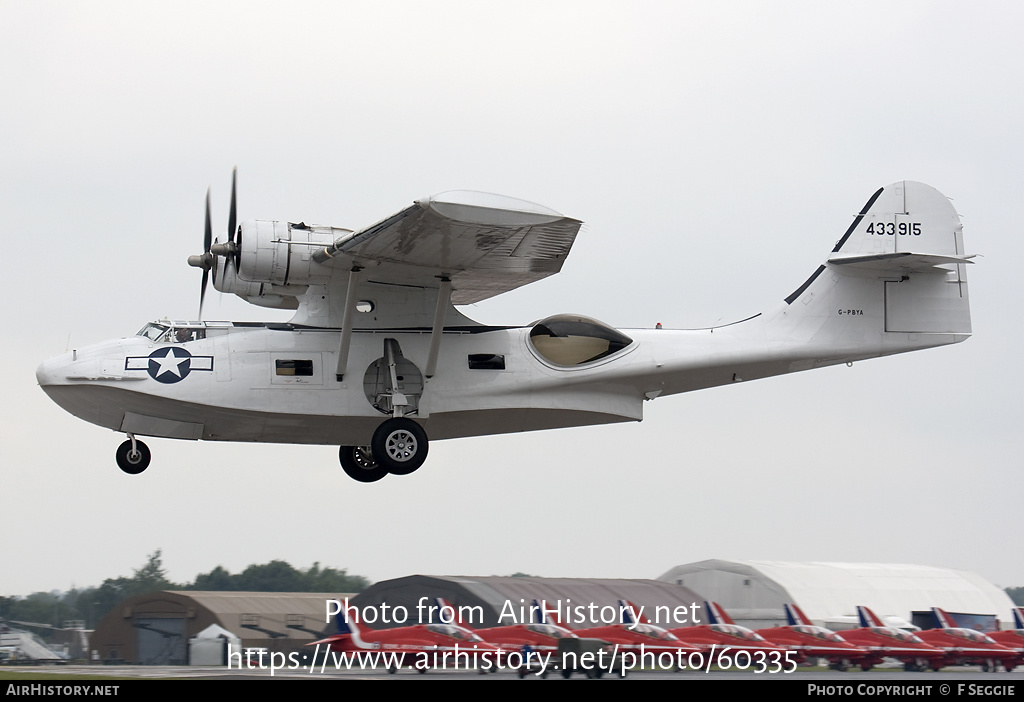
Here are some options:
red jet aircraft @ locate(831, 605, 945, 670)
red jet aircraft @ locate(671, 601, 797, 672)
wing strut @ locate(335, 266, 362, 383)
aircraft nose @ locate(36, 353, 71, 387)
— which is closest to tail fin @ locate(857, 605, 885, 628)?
red jet aircraft @ locate(831, 605, 945, 670)

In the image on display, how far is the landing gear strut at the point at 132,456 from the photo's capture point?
48.0ft

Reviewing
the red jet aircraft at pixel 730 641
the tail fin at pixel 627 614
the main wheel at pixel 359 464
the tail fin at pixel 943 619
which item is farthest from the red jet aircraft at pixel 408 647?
the tail fin at pixel 943 619

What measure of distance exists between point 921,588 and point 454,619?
747cm

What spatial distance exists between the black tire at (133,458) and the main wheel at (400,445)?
111 inches

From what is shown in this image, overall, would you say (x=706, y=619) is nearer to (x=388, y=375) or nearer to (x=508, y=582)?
(x=508, y=582)

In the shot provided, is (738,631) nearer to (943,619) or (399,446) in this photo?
→ (943,619)

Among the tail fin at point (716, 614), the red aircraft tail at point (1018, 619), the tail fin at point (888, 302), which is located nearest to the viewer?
the tail fin at point (888, 302)

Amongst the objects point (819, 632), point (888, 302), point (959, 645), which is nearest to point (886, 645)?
point (819, 632)

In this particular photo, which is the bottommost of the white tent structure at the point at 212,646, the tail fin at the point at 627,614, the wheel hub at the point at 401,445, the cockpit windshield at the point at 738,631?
the white tent structure at the point at 212,646

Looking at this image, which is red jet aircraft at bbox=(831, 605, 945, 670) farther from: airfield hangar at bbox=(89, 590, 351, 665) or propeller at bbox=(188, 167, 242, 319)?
propeller at bbox=(188, 167, 242, 319)

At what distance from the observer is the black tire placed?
48.0 feet

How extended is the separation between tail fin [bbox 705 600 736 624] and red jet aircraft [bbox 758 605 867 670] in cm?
104

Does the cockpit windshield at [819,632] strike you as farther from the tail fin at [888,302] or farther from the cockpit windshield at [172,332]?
the cockpit windshield at [172,332]

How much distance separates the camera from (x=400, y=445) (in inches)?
578
